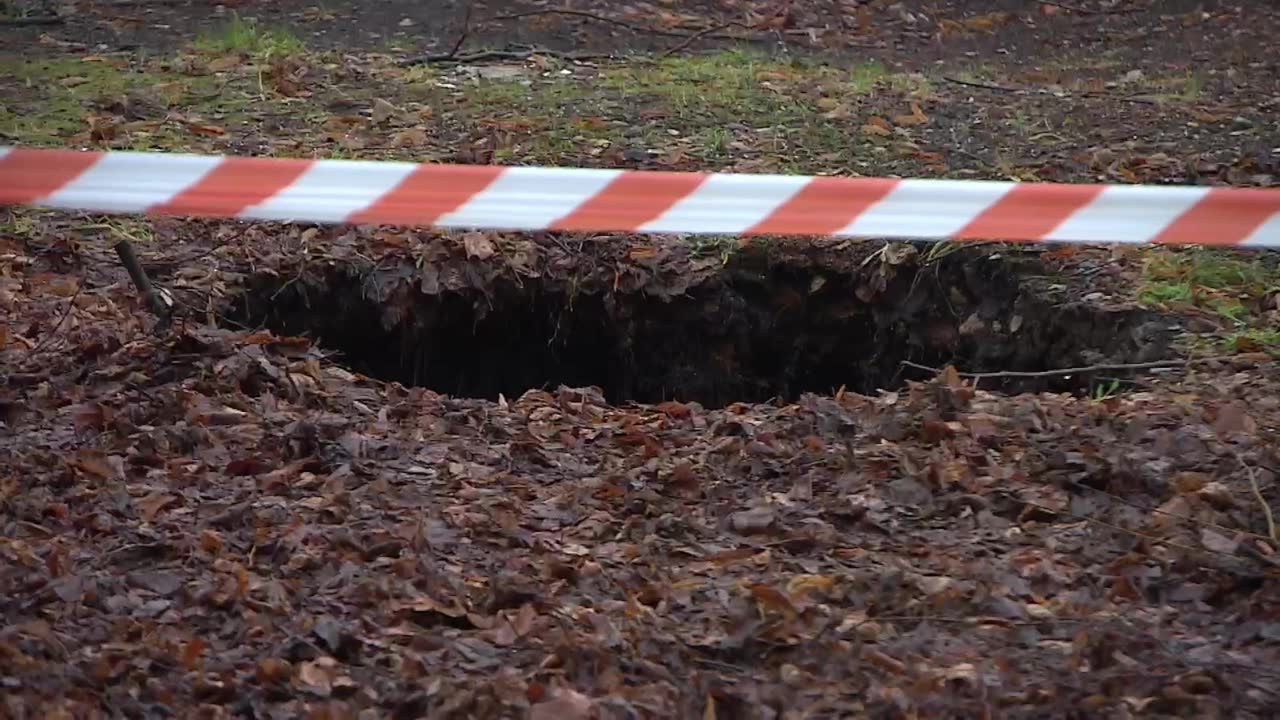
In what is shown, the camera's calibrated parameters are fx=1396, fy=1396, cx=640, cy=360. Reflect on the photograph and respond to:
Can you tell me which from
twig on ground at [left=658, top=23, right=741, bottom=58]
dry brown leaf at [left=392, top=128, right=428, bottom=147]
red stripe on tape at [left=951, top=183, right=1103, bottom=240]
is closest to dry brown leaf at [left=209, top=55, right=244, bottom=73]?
dry brown leaf at [left=392, top=128, right=428, bottom=147]

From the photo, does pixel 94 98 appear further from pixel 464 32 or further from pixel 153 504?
pixel 153 504

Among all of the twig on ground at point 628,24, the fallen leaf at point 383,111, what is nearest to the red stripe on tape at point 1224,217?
the fallen leaf at point 383,111

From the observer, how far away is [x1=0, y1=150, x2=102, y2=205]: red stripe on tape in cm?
364

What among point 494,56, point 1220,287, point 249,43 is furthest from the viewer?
point 494,56

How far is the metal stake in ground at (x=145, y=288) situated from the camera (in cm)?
460

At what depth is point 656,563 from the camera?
138 inches

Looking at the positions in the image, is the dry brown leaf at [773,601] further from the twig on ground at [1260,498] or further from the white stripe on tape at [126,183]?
the white stripe on tape at [126,183]

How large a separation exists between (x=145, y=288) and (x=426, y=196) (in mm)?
1515

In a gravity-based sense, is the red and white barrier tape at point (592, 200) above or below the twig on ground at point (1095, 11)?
below

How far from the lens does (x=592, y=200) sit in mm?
3680

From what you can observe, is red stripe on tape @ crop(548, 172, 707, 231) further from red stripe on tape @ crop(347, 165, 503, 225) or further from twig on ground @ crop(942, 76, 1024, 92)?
twig on ground @ crop(942, 76, 1024, 92)

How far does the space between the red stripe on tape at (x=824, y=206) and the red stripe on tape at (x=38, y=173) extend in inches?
70.1

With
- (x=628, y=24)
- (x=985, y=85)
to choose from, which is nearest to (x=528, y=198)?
(x=985, y=85)

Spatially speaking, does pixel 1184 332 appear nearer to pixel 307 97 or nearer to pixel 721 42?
pixel 307 97
